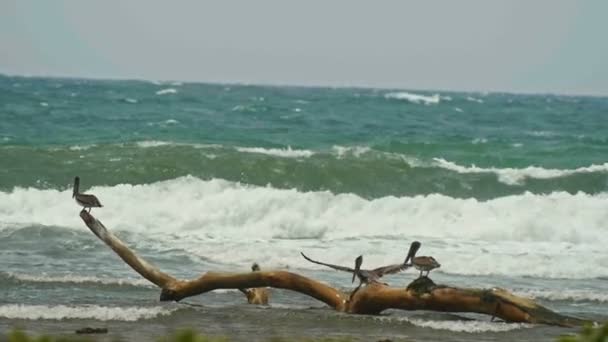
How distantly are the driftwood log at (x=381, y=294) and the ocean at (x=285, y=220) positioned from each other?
17 centimetres

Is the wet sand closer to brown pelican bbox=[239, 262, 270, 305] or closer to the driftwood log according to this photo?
the driftwood log

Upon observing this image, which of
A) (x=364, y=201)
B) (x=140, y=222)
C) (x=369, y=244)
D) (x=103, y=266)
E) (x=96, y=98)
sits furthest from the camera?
(x=96, y=98)

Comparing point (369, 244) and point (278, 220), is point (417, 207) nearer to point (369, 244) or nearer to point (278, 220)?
point (278, 220)

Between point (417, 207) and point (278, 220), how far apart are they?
302 cm

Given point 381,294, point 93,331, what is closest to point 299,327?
point 381,294

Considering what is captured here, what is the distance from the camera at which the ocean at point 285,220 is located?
12148 millimetres

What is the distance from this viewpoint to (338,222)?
2311cm

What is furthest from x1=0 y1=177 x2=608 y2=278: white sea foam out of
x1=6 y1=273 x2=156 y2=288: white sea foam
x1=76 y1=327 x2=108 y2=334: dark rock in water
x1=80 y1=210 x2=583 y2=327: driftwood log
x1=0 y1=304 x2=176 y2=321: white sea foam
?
x1=76 y1=327 x2=108 y2=334: dark rock in water

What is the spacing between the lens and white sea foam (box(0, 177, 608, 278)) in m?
Answer: 18.5

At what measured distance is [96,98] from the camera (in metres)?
60.4

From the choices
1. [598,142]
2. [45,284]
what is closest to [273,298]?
[45,284]

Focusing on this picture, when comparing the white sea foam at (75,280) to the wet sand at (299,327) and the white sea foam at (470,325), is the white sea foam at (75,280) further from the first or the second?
the white sea foam at (470,325)

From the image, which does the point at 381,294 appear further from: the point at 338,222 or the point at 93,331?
the point at 338,222

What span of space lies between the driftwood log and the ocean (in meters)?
0.17
